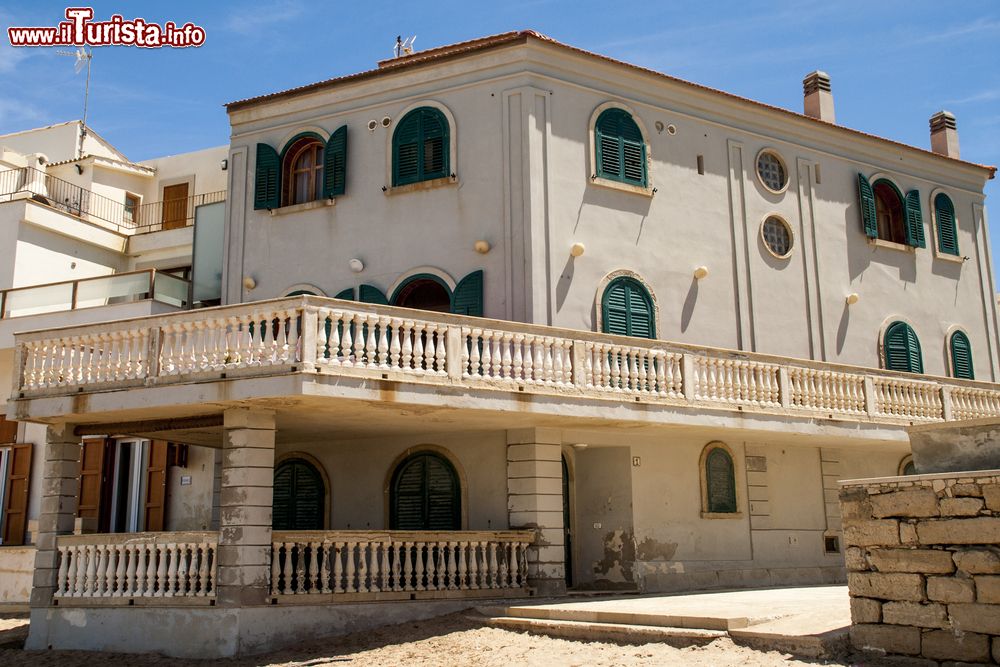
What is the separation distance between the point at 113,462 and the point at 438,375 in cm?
950

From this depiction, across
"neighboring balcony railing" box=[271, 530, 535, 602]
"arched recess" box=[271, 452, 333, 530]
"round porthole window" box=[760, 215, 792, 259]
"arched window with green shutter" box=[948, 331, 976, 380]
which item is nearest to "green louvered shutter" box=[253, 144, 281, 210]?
"arched recess" box=[271, 452, 333, 530]

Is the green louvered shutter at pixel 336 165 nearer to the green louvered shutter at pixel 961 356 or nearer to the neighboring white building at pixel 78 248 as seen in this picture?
the neighboring white building at pixel 78 248

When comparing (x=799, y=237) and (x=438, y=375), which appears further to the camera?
(x=799, y=237)

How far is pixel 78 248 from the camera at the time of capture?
2547 centimetres

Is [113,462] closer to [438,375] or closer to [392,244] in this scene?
[392,244]

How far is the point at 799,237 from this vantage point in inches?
862

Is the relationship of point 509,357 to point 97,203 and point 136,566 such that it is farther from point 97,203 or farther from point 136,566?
point 97,203

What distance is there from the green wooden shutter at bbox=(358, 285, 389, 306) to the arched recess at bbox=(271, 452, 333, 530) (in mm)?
3083

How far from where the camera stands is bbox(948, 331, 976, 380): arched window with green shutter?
78.4 ft

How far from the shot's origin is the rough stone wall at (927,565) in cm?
1005

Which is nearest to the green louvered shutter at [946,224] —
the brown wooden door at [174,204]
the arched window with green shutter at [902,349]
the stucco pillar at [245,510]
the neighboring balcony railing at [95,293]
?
the arched window with green shutter at [902,349]

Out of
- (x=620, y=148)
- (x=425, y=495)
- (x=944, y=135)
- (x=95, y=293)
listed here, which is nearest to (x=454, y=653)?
(x=425, y=495)

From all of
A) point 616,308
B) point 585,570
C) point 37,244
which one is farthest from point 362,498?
point 37,244

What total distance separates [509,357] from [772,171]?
9.22 m
